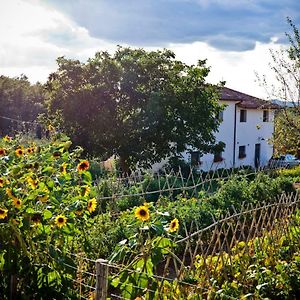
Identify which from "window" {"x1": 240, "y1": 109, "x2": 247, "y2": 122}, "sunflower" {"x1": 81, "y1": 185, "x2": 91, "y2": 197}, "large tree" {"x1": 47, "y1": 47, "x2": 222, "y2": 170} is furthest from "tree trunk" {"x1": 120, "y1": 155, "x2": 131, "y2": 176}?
"window" {"x1": 240, "y1": 109, "x2": 247, "y2": 122}

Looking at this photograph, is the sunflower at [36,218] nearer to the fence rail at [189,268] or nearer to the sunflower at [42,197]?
the sunflower at [42,197]

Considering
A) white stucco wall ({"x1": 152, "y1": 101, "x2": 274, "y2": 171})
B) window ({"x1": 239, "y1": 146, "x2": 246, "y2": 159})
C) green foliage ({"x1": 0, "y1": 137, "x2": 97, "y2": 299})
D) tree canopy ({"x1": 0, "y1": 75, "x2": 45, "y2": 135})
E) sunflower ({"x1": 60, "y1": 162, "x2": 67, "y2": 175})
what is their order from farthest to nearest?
tree canopy ({"x1": 0, "y1": 75, "x2": 45, "y2": 135}) → window ({"x1": 239, "y1": 146, "x2": 246, "y2": 159}) → white stucco wall ({"x1": 152, "y1": 101, "x2": 274, "y2": 171}) → sunflower ({"x1": 60, "y1": 162, "x2": 67, "y2": 175}) → green foliage ({"x1": 0, "y1": 137, "x2": 97, "y2": 299})

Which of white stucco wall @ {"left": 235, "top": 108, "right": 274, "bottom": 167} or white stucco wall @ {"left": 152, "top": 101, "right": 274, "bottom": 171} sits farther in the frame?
white stucco wall @ {"left": 235, "top": 108, "right": 274, "bottom": 167}

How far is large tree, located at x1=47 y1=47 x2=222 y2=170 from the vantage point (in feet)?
44.2

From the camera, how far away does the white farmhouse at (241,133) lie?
2359 cm

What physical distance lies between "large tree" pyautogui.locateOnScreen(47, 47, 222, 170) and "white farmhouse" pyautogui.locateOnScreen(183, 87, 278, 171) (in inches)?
327

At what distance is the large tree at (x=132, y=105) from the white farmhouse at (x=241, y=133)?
27.3 feet

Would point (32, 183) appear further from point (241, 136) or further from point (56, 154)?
point (241, 136)

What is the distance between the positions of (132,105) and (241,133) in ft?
42.6

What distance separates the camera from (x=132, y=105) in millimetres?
13828

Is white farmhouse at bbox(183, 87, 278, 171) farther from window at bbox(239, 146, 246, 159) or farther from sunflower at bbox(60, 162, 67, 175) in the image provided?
sunflower at bbox(60, 162, 67, 175)

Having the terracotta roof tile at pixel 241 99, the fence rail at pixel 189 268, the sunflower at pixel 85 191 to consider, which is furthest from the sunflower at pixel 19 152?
the terracotta roof tile at pixel 241 99

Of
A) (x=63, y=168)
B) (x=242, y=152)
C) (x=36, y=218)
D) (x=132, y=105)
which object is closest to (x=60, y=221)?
(x=36, y=218)

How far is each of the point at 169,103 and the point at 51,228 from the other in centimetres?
1046
